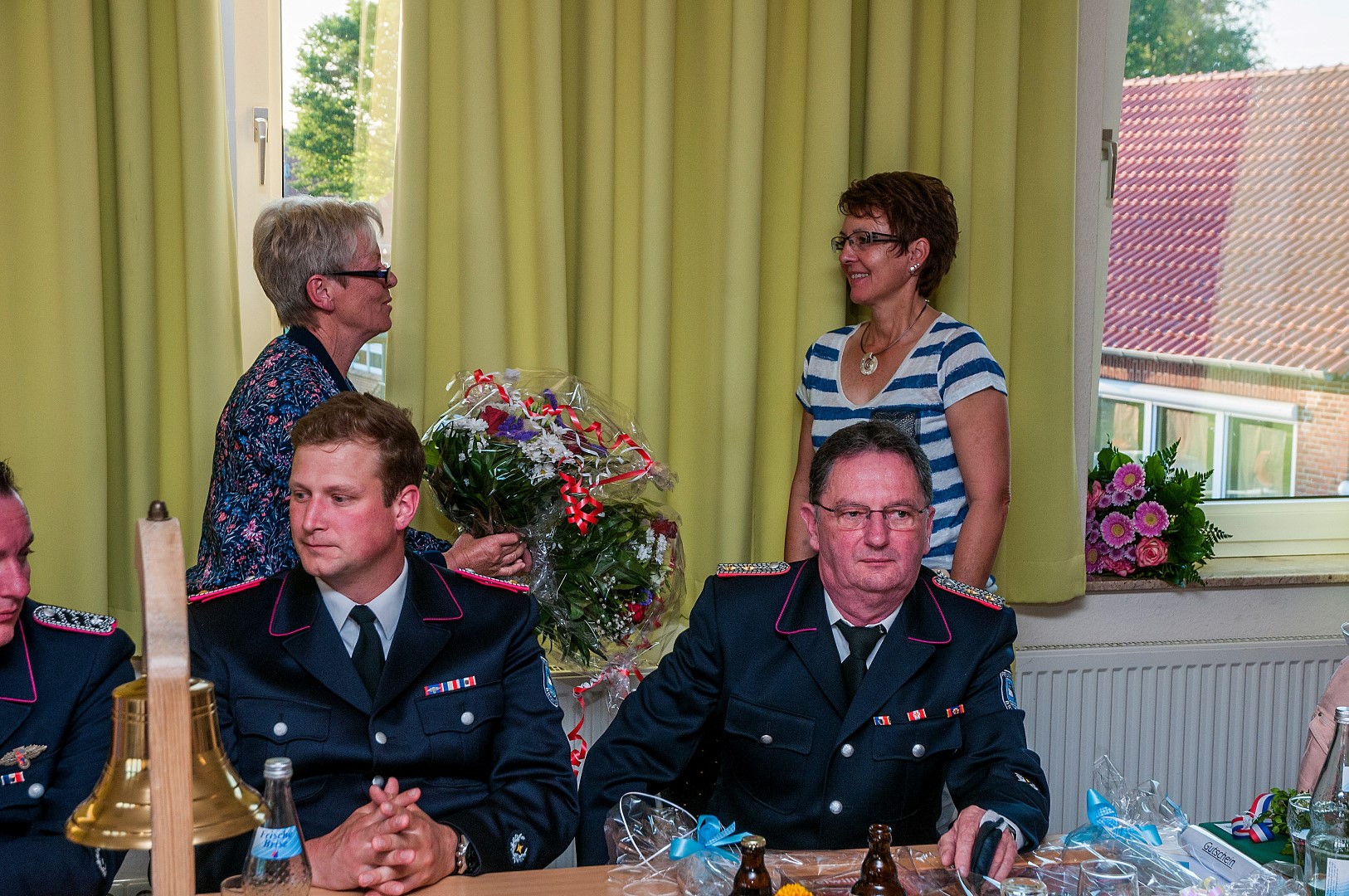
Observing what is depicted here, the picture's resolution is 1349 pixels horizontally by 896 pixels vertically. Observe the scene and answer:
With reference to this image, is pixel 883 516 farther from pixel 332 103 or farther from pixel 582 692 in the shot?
pixel 332 103

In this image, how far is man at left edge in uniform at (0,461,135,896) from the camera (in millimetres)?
1717

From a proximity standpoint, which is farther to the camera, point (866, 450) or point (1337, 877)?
point (866, 450)

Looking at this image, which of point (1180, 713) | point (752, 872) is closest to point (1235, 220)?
point (1180, 713)

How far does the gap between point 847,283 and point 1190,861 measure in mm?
1857

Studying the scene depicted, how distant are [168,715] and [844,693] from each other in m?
1.29

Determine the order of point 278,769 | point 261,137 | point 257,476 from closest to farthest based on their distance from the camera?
point 278,769 → point 257,476 → point 261,137

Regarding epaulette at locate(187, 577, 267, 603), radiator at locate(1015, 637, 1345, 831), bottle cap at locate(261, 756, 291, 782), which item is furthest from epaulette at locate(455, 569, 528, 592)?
radiator at locate(1015, 637, 1345, 831)

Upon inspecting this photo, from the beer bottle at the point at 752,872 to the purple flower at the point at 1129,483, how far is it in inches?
98.5

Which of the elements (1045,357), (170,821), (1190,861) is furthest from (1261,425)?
(170,821)

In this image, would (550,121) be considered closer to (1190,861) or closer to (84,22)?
(84,22)

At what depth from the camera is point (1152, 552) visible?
3.61 meters

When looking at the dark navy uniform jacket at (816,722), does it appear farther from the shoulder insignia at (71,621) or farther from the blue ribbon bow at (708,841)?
the shoulder insignia at (71,621)

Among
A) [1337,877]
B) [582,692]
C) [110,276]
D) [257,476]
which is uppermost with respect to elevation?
[110,276]

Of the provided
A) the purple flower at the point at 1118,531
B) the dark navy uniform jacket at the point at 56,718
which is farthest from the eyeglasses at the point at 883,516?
the purple flower at the point at 1118,531
